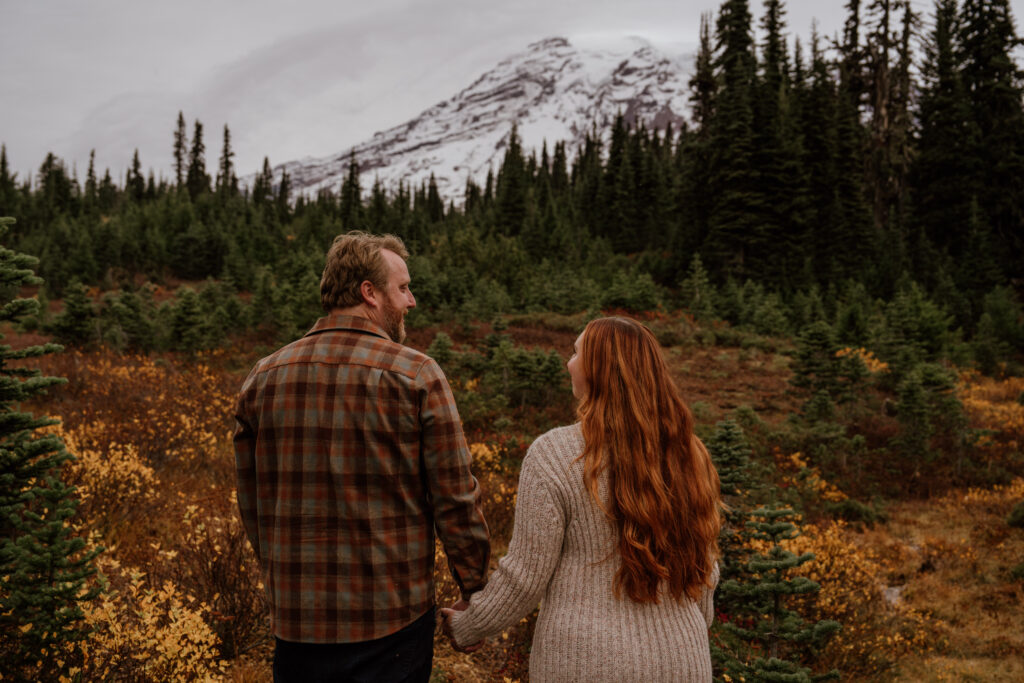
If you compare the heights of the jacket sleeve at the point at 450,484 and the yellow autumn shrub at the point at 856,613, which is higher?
the jacket sleeve at the point at 450,484

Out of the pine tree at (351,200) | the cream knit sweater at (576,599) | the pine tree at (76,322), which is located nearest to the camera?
the cream knit sweater at (576,599)

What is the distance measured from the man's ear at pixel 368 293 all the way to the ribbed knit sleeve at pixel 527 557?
94cm

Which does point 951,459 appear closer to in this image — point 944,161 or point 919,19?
point 944,161

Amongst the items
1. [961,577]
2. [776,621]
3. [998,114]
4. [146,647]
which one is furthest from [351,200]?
[776,621]

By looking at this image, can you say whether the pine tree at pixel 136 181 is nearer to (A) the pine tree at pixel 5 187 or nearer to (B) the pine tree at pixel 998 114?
(A) the pine tree at pixel 5 187

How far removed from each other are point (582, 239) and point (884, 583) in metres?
37.9

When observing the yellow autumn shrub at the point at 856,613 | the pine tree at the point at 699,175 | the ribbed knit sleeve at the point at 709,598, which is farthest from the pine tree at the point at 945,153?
the ribbed knit sleeve at the point at 709,598

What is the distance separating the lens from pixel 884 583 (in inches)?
347

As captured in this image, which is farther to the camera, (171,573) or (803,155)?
(803,155)

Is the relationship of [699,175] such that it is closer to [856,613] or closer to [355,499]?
[856,613]

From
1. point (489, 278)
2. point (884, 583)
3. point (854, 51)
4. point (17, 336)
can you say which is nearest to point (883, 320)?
point (884, 583)

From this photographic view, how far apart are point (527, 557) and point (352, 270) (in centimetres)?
139

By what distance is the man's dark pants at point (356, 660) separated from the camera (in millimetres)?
2275

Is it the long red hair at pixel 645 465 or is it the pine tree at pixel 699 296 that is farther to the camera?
the pine tree at pixel 699 296
